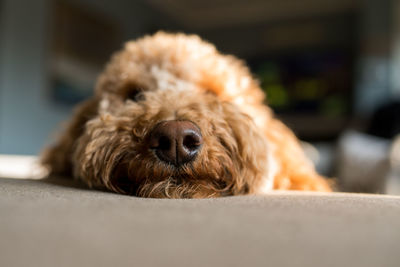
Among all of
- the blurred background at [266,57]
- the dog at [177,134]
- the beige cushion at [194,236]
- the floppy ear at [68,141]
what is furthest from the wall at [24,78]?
the beige cushion at [194,236]

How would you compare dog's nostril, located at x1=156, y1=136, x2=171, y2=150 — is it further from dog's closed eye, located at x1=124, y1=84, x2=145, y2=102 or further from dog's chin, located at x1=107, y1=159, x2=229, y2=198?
dog's closed eye, located at x1=124, y1=84, x2=145, y2=102

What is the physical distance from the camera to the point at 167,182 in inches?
34.7

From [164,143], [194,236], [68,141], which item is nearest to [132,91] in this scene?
[68,141]

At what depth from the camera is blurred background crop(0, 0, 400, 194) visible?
496 centimetres

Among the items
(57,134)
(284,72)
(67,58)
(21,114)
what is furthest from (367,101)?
(57,134)

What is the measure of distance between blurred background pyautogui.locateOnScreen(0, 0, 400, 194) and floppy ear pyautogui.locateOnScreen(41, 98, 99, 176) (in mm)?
1616

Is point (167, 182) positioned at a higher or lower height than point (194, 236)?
lower

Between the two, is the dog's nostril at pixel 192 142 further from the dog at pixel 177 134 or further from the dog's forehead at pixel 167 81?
the dog's forehead at pixel 167 81

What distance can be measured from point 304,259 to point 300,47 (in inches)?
325

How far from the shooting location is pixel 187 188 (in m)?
0.89

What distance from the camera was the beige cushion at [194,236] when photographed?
385mm

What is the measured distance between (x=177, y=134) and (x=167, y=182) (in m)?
0.12

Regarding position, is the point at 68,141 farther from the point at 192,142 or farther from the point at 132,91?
the point at 192,142

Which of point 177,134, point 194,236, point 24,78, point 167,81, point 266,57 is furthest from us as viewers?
point 266,57
